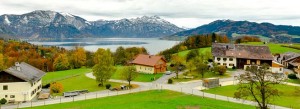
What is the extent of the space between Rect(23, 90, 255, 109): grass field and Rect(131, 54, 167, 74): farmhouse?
27353mm

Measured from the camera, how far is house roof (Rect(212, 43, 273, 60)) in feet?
291

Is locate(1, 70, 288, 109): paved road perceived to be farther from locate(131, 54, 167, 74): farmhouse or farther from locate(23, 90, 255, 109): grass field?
locate(131, 54, 167, 74): farmhouse

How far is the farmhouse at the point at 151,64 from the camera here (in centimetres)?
8462

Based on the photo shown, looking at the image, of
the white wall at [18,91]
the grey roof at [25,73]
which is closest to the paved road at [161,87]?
the white wall at [18,91]

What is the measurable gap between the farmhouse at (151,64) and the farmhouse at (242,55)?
712 inches

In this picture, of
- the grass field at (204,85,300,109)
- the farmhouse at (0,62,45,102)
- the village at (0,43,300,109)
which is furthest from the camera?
the farmhouse at (0,62,45,102)

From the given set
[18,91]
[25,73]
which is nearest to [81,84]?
[25,73]

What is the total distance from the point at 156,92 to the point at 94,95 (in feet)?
37.9

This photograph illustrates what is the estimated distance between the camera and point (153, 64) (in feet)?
276

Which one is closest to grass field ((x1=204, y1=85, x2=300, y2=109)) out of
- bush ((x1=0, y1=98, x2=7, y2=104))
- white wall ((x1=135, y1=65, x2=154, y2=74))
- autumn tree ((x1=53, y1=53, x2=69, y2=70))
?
white wall ((x1=135, y1=65, x2=154, y2=74))

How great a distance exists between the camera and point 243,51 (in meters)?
91.8

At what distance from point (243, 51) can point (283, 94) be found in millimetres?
37949

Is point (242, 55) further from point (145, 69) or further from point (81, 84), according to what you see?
point (81, 84)

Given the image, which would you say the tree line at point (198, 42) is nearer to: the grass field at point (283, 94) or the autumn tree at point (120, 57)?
the autumn tree at point (120, 57)
